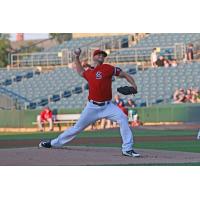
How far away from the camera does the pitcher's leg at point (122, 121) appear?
35.8 feet

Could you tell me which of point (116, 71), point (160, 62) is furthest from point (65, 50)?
point (116, 71)

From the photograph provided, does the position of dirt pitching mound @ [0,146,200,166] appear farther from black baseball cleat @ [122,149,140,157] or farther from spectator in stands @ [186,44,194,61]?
spectator in stands @ [186,44,194,61]

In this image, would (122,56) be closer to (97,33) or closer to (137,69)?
(137,69)

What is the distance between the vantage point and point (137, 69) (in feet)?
103

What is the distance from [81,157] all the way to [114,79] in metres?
→ 20.5

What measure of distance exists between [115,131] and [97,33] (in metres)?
17.0

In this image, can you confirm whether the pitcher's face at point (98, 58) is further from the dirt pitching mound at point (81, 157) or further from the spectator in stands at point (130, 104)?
the spectator in stands at point (130, 104)

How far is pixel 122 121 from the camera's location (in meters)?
10.9

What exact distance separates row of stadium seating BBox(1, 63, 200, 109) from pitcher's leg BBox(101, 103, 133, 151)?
60.3 ft

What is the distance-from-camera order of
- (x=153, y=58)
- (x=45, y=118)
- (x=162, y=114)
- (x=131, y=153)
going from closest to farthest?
(x=131, y=153) < (x=162, y=114) < (x=45, y=118) < (x=153, y=58)

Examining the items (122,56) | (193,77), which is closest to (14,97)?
(122,56)

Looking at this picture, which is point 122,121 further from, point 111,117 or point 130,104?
point 130,104

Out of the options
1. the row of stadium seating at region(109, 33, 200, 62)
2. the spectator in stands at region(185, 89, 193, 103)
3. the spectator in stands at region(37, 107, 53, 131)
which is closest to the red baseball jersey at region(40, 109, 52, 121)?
the spectator in stands at region(37, 107, 53, 131)

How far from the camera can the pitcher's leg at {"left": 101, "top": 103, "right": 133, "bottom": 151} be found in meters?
10.9
